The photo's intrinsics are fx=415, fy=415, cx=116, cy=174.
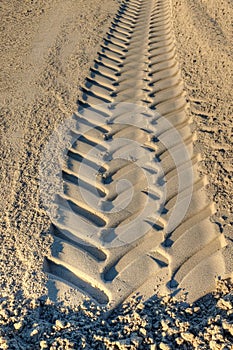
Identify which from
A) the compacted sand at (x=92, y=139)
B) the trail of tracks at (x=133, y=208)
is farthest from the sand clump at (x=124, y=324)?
the trail of tracks at (x=133, y=208)

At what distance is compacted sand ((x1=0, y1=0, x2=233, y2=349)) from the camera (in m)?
2.72

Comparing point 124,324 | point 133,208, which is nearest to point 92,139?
point 133,208

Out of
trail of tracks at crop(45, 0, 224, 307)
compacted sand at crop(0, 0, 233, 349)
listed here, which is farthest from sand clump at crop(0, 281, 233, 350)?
trail of tracks at crop(45, 0, 224, 307)

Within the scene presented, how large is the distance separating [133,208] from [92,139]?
1036 millimetres

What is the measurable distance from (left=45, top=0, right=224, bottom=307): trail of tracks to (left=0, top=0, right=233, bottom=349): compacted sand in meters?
0.04

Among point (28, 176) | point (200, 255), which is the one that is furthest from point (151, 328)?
point (28, 176)

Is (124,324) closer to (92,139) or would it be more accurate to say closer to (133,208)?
(133,208)

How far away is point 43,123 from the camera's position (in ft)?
14.7

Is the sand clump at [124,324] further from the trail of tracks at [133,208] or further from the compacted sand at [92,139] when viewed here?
the trail of tracks at [133,208]

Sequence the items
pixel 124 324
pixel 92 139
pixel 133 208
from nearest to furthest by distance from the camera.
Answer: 1. pixel 124 324
2. pixel 133 208
3. pixel 92 139

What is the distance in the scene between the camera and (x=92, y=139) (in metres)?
4.34

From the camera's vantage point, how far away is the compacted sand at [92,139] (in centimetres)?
272

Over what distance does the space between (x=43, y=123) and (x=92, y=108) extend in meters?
0.61

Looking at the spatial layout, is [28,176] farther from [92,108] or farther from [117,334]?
[117,334]
